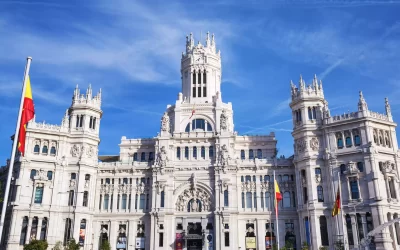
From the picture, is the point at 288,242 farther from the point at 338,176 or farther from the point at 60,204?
the point at 60,204

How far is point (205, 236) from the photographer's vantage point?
66812mm

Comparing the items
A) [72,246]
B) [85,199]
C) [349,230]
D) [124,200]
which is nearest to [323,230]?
[349,230]

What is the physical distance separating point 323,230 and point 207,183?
2109 cm

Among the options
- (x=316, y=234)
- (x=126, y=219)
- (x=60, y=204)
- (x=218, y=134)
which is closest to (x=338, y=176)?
(x=316, y=234)

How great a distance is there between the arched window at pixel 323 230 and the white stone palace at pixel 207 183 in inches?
6.0

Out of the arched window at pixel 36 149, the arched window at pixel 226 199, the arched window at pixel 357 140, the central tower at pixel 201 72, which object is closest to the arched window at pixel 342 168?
the arched window at pixel 357 140

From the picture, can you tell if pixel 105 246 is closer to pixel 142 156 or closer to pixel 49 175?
pixel 49 175

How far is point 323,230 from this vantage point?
202 feet

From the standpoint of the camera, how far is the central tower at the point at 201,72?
83000mm

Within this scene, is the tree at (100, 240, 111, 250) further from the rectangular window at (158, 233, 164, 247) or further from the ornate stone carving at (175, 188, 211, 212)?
the ornate stone carving at (175, 188, 211, 212)

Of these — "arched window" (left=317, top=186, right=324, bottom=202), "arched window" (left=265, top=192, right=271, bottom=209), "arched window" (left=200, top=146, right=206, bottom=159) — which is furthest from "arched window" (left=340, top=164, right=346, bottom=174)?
"arched window" (left=200, top=146, right=206, bottom=159)

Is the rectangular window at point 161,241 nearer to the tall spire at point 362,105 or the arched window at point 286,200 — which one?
the arched window at point 286,200

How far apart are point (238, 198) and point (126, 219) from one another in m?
20.7

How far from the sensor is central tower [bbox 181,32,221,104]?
8300 centimetres
